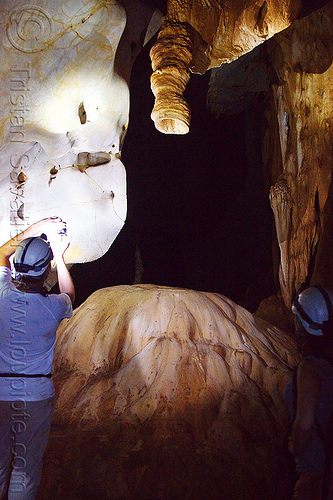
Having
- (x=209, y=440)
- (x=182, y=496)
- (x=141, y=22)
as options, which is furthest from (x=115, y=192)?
(x=182, y=496)

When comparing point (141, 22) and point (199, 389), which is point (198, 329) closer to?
point (199, 389)

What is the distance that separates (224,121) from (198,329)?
908cm

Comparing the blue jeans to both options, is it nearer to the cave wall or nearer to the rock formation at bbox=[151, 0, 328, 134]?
the rock formation at bbox=[151, 0, 328, 134]

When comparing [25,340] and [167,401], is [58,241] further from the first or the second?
[167,401]

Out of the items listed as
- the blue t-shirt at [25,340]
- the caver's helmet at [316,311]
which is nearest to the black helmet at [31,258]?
the blue t-shirt at [25,340]

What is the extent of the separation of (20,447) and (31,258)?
2.84 ft

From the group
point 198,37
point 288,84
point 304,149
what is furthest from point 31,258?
point 288,84

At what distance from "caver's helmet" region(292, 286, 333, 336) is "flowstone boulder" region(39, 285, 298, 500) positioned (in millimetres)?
1171

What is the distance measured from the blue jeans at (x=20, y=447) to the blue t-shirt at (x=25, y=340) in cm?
5

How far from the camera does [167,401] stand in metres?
3.06

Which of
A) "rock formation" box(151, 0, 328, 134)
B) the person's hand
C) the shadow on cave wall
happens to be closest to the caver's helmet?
the person's hand

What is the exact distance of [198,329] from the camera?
3562 millimetres

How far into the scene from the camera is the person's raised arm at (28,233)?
1868 mm

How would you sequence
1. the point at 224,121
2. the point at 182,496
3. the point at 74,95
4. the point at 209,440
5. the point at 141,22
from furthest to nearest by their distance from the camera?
1. the point at 224,121
2. the point at 141,22
3. the point at 74,95
4. the point at 209,440
5. the point at 182,496
